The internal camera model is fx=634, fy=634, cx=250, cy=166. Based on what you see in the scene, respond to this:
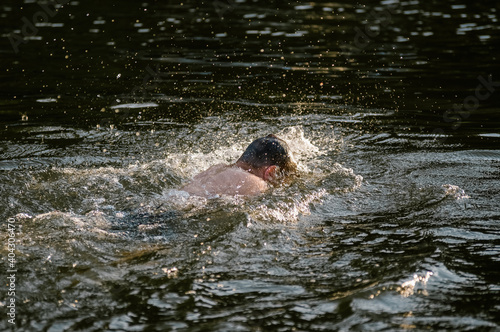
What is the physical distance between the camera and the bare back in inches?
276

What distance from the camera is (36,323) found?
4.55 metres

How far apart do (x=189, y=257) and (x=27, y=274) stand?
4.44ft

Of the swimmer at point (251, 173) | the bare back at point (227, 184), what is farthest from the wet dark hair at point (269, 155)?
the bare back at point (227, 184)

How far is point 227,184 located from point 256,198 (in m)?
0.36

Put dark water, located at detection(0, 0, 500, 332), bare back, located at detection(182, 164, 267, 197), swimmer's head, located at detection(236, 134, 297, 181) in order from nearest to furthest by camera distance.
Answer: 1. dark water, located at detection(0, 0, 500, 332)
2. bare back, located at detection(182, 164, 267, 197)
3. swimmer's head, located at detection(236, 134, 297, 181)

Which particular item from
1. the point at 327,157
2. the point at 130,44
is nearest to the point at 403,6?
the point at 130,44

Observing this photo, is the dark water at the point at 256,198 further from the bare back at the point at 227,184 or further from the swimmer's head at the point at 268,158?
the swimmer's head at the point at 268,158

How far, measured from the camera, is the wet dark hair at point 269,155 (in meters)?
7.47

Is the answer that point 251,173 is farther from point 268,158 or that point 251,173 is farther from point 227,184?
point 227,184

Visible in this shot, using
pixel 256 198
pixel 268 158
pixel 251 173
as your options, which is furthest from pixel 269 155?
pixel 256 198

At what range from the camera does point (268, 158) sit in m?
7.48

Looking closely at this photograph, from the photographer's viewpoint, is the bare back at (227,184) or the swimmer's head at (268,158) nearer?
the bare back at (227,184)

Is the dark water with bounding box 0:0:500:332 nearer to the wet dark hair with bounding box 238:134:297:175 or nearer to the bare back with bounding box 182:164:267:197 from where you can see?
the bare back with bounding box 182:164:267:197


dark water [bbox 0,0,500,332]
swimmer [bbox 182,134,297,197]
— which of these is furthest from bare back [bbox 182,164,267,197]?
dark water [bbox 0,0,500,332]
